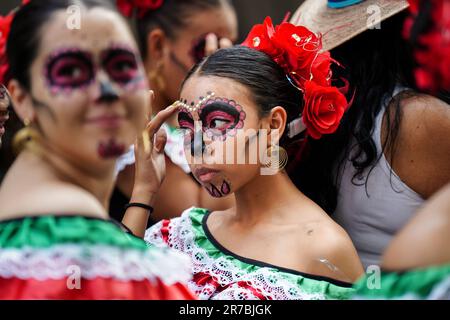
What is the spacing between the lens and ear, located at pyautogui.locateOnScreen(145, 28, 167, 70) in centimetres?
339

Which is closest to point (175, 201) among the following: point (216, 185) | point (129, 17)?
point (216, 185)

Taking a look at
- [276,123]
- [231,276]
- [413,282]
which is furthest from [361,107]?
[413,282]

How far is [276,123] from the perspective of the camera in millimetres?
2336

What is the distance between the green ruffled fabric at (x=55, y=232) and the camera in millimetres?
1484

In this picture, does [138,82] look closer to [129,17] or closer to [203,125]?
[203,125]

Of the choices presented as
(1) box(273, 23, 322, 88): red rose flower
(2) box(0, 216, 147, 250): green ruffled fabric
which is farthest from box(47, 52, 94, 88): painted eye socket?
(1) box(273, 23, 322, 88): red rose flower

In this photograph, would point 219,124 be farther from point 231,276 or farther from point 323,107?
point 231,276

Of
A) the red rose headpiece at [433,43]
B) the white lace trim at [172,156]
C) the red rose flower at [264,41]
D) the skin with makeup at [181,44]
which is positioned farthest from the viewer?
the skin with makeup at [181,44]

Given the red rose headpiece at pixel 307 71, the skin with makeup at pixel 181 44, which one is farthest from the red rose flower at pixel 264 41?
the skin with makeup at pixel 181 44

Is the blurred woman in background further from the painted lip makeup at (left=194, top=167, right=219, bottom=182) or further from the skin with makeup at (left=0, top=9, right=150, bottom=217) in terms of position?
the painted lip makeup at (left=194, top=167, right=219, bottom=182)

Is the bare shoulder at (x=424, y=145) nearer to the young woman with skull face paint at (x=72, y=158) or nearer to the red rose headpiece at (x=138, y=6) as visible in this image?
the young woman with skull face paint at (x=72, y=158)

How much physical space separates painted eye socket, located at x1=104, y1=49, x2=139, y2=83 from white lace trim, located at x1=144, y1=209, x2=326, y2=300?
0.78m

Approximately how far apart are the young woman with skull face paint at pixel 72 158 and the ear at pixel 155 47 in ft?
5.91

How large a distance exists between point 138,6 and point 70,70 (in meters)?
2.01
